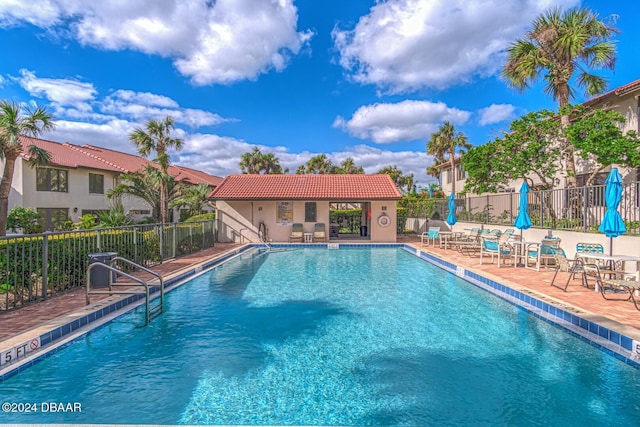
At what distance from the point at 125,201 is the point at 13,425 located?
26.4 meters

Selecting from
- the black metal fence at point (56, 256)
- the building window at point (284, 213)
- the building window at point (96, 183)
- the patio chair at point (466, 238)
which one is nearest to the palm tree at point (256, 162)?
the building window at point (96, 183)

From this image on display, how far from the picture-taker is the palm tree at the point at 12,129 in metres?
12.0

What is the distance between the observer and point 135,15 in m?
10.6

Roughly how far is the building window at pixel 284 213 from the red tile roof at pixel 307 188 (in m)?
0.63

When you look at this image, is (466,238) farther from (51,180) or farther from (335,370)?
(51,180)

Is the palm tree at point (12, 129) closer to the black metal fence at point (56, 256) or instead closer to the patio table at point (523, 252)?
Answer: the black metal fence at point (56, 256)

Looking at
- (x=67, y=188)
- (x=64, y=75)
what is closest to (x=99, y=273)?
(x=64, y=75)

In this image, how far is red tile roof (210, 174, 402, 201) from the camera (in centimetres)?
2017

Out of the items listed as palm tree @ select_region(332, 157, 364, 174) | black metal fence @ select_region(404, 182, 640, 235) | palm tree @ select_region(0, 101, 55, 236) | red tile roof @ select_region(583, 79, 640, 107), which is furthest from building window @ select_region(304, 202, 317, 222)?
palm tree @ select_region(332, 157, 364, 174)

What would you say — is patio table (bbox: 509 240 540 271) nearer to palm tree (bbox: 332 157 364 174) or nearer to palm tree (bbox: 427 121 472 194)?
palm tree (bbox: 427 121 472 194)

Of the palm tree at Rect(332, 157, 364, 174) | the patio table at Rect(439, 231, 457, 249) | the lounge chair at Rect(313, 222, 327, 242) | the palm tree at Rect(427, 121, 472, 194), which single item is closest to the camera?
the patio table at Rect(439, 231, 457, 249)

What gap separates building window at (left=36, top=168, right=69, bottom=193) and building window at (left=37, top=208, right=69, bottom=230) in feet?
4.17

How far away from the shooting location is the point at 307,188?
864 inches

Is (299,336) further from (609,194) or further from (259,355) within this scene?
(609,194)
